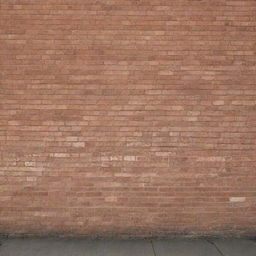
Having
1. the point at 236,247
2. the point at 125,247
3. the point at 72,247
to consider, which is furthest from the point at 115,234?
the point at 236,247

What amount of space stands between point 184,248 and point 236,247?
2.18ft

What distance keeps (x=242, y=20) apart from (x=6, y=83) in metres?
3.33

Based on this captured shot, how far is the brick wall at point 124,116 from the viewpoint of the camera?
4219mm

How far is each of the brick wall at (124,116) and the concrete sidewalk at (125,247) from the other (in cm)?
17

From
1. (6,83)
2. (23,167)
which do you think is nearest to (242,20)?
(6,83)

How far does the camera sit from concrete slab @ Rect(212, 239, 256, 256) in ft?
12.3

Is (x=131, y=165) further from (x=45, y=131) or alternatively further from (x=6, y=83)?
(x=6, y=83)

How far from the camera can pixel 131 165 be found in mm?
4227

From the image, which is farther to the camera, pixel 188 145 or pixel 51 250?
pixel 188 145

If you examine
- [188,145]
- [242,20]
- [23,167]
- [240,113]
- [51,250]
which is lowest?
[51,250]

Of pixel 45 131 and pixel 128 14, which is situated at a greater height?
pixel 128 14

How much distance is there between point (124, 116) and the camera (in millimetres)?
4219

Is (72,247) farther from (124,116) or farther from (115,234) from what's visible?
(124,116)

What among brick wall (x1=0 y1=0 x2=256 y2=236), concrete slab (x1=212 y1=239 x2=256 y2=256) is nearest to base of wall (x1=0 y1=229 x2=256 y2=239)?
brick wall (x1=0 y1=0 x2=256 y2=236)
